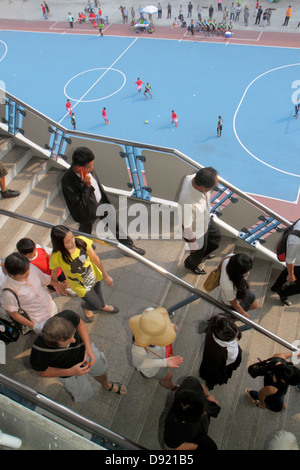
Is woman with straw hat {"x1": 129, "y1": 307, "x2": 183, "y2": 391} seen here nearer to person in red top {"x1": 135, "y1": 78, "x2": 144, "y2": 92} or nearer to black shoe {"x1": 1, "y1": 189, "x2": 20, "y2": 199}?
black shoe {"x1": 1, "y1": 189, "x2": 20, "y2": 199}

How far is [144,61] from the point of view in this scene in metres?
20.5

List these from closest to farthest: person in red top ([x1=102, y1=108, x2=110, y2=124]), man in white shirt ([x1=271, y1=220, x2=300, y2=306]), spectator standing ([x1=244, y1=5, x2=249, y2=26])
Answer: man in white shirt ([x1=271, y1=220, x2=300, y2=306]) → person in red top ([x1=102, y1=108, x2=110, y2=124]) → spectator standing ([x1=244, y1=5, x2=249, y2=26])

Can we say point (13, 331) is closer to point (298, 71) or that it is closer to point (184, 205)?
point (184, 205)

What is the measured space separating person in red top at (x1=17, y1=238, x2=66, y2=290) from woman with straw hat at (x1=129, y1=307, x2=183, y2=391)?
1.32m

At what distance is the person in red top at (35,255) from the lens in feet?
13.2

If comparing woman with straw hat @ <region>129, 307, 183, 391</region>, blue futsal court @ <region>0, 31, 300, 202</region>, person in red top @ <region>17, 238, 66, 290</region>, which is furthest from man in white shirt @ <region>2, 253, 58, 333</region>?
blue futsal court @ <region>0, 31, 300, 202</region>

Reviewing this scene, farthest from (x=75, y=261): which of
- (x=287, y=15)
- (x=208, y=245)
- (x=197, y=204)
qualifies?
(x=287, y=15)

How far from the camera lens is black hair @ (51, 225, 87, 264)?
12.3 feet

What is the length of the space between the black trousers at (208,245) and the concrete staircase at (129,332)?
9.5 inches

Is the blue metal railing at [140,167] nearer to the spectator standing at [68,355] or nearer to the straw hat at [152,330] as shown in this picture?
the straw hat at [152,330]

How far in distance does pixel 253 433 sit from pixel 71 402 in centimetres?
232

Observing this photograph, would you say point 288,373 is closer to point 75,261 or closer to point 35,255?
point 75,261

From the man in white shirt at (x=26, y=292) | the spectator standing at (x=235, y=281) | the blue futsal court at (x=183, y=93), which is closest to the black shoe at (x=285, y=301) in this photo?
the spectator standing at (x=235, y=281)
